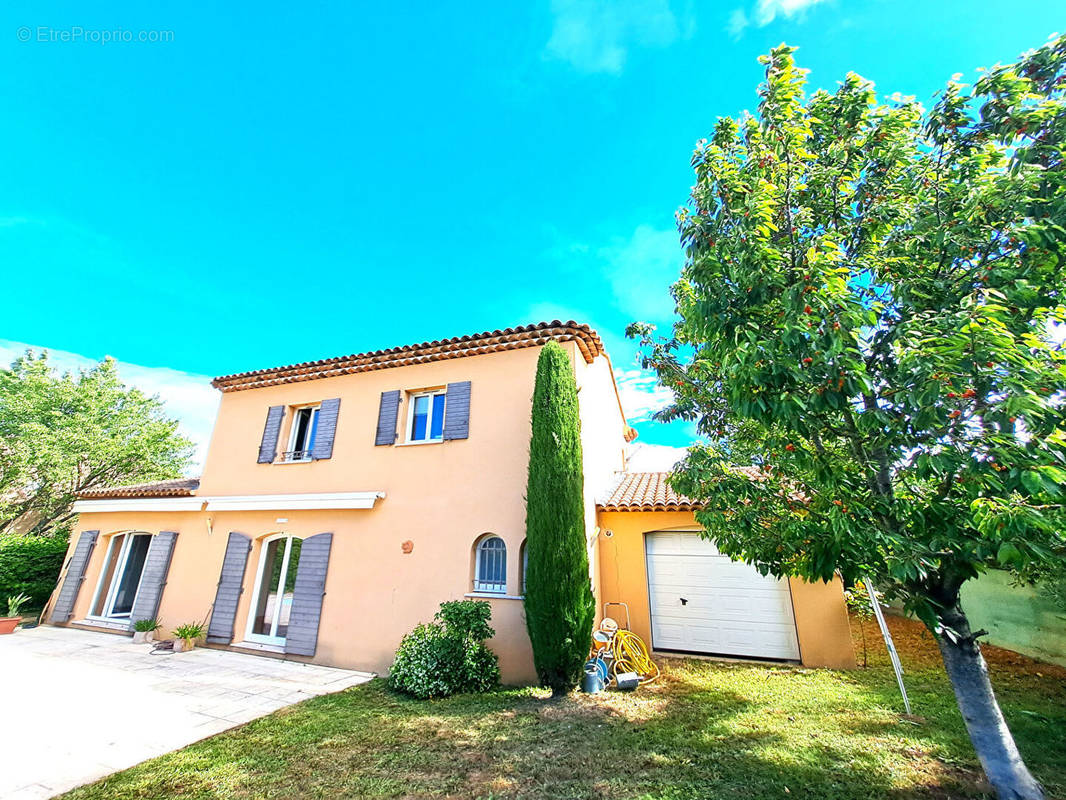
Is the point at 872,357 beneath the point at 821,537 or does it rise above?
above

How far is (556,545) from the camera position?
7.77 metres

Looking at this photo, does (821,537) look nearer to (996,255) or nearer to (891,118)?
(996,255)

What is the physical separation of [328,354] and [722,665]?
42.4 feet

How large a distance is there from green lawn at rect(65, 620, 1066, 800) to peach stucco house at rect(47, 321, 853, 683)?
6.08ft

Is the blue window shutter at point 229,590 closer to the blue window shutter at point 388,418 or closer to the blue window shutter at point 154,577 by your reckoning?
the blue window shutter at point 154,577

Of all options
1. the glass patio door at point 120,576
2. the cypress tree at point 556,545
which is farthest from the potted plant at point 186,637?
the cypress tree at point 556,545

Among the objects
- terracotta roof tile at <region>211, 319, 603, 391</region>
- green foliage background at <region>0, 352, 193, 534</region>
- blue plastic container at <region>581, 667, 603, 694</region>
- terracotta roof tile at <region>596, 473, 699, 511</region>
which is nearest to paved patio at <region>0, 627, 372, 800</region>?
blue plastic container at <region>581, 667, 603, 694</region>

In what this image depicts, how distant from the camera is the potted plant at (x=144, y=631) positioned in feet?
36.6

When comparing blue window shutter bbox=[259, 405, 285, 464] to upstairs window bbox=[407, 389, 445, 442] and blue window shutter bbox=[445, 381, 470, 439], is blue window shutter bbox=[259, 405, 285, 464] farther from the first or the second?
blue window shutter bbox=[445, 381, 470, 439]

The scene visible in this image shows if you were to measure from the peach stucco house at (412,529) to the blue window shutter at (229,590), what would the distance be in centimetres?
4

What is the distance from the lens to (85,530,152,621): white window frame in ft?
42.7

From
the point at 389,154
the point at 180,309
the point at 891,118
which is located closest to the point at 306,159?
the point at 389,154

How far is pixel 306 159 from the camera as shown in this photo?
13.8m

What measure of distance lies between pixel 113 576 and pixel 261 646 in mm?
7617
